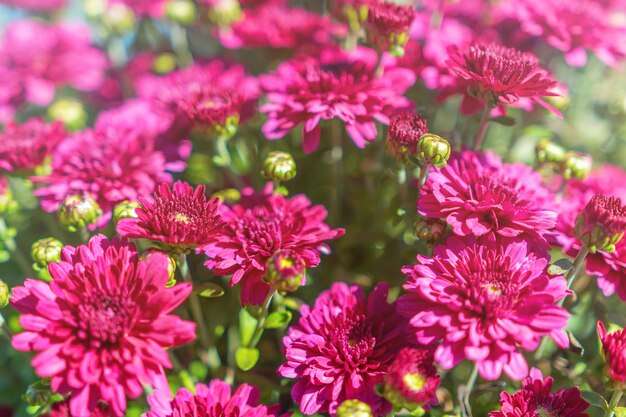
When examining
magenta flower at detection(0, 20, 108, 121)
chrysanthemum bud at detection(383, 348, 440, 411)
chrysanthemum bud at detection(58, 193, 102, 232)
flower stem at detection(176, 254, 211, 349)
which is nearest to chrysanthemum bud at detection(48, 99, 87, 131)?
magenta flower at detection(0, 20, 108, 121)

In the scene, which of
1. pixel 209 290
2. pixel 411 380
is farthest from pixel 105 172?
pixel 411 380

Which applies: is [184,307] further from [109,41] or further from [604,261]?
[109,41]

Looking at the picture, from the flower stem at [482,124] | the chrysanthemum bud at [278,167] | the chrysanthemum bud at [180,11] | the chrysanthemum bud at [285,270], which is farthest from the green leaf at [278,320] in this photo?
the chrysanthemum bud at [180,11]

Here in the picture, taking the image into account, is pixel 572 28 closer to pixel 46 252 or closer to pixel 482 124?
pixel 482 124

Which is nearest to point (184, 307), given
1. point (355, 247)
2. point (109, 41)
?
point (355, 247)

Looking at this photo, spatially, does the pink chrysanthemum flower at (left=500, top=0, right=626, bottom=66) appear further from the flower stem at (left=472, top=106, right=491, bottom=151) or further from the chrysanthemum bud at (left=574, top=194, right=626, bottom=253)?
the chrysanthemum bud at (left=574, top=194, right=626, bottom=253)
